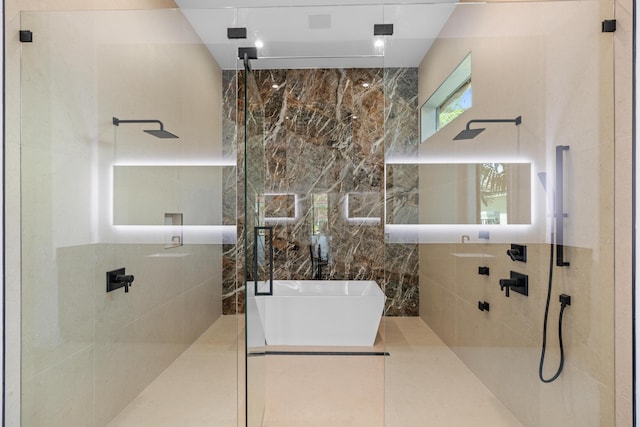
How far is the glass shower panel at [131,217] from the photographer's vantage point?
1862 millimetres

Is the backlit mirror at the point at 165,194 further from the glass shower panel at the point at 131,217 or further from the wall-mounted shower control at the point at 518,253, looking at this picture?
the wall-mounted shower control at the point at 518,253

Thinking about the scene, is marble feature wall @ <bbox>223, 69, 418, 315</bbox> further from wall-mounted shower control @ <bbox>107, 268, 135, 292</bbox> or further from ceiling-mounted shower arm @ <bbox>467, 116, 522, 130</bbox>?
wall-mounted shower control @ <bbox>107, 268, 135, 292</bbox>

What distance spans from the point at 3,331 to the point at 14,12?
1.60 metres

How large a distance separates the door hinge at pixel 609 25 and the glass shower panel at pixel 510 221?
26 mm

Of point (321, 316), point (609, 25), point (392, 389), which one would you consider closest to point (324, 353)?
point (321, 316)

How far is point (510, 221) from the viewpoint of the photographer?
1894mm

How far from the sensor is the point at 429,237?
198cm

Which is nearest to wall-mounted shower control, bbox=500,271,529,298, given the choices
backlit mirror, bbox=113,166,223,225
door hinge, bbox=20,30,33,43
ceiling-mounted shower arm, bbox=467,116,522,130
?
ceiling-mounted shower arm, bbox=467,116,522,130

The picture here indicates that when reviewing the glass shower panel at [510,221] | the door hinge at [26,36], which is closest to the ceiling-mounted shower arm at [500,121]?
the glass shower panel at [510,221]

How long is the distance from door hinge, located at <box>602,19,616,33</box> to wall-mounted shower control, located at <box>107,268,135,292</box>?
270 cm

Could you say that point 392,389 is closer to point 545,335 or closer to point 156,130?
point 545,335

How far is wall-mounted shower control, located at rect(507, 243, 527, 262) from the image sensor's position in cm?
188

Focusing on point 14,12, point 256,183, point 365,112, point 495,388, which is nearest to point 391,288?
point 495,388

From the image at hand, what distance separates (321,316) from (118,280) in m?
1.68
